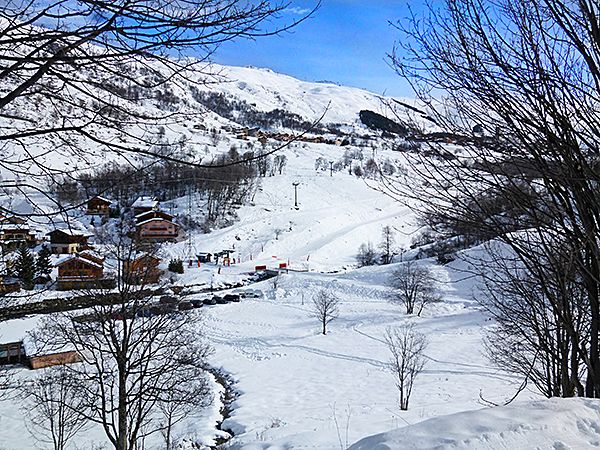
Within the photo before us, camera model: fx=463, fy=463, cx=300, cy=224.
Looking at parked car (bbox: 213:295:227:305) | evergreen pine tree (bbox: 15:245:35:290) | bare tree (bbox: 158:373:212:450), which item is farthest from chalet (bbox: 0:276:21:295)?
parked car (bbox: 213:295:227:305)

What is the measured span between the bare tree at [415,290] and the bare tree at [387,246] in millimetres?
12109

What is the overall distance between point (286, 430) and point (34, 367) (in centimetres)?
1220

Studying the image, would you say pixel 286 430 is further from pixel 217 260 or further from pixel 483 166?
pixel 217 260

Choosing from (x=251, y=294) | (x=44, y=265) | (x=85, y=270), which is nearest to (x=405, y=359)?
(x=85, y=270)

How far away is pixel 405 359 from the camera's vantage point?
17469mm

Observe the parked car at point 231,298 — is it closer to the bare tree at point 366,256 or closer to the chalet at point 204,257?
the chalet at point 204,257

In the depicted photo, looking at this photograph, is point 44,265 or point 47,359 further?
point 44,265

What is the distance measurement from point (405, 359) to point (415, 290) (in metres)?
11.2

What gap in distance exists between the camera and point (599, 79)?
2.59m

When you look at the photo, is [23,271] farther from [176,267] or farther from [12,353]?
[176,267]

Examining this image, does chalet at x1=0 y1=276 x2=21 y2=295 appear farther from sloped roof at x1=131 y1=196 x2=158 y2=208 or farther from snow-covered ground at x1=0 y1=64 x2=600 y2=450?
snow-covered ground at x1=0 y1=64 x2=600 y2=450

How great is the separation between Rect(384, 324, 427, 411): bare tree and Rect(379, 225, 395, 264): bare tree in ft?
58.9

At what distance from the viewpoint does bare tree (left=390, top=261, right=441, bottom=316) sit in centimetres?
2820

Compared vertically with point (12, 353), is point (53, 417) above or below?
A: below
